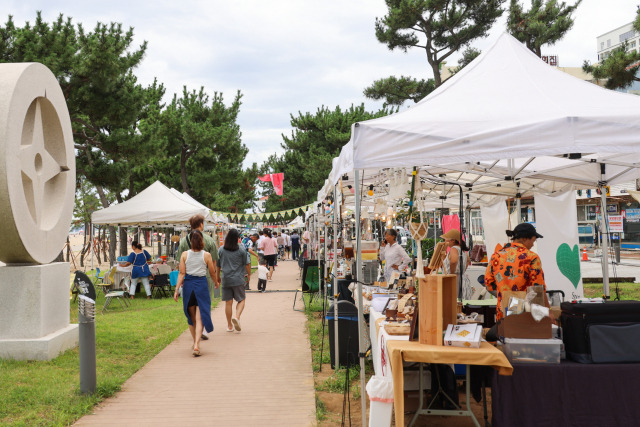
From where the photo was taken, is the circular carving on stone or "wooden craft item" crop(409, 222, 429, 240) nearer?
"wooden craft item" crop(409, 222, 429, 240)

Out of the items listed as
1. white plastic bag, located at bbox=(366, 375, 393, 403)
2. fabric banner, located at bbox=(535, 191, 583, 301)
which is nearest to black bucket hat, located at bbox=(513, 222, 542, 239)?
white plastic bag, located at bbox=(366, 375, 393, 403)

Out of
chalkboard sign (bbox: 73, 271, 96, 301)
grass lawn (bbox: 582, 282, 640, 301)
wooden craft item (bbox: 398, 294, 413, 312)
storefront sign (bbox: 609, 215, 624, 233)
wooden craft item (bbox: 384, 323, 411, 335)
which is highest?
storefront sign (bbox: 609, 215, 624, 233)

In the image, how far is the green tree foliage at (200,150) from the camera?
2903cm

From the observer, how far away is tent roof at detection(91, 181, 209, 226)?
1534 centimetres

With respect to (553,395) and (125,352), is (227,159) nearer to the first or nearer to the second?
(125,352)

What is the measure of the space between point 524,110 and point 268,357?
16.0ft

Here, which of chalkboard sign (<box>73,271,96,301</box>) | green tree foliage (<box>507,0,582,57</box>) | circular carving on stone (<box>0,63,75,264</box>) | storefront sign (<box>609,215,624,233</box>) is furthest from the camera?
green tree foliage (<box>507,0,582,57</box>)

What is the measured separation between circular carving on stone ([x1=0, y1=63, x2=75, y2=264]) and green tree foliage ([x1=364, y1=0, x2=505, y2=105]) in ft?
52.7

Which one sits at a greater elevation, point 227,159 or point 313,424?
point 227,159

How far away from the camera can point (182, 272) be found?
25.4 feet

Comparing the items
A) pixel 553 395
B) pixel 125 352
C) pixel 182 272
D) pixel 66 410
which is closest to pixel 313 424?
pixel 553 395

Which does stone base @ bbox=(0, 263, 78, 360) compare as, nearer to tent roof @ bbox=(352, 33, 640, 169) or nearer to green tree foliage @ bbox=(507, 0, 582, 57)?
tent roof @ bbox=(352, 33, 640, 169)

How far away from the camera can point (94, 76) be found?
1477 centimetres

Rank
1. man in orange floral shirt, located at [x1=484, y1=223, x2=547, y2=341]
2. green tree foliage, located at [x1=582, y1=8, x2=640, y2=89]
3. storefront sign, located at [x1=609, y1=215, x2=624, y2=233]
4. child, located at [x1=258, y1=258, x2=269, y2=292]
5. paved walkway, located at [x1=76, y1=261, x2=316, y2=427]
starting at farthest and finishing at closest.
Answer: child, located at [x1=258, y1=258, x2=269, y2=292], storefront sign, located at [x1=609, y1=215, x2=624, y2=233], green tree foliage, located at [x1=582, y1=8, x2=640, y2=89], paved walkway, located at [x1=76, y1=261, x2=316, y2=427], man in orange floral shirt, located at [x1=484, y1=223, x2=547, y2=341]
